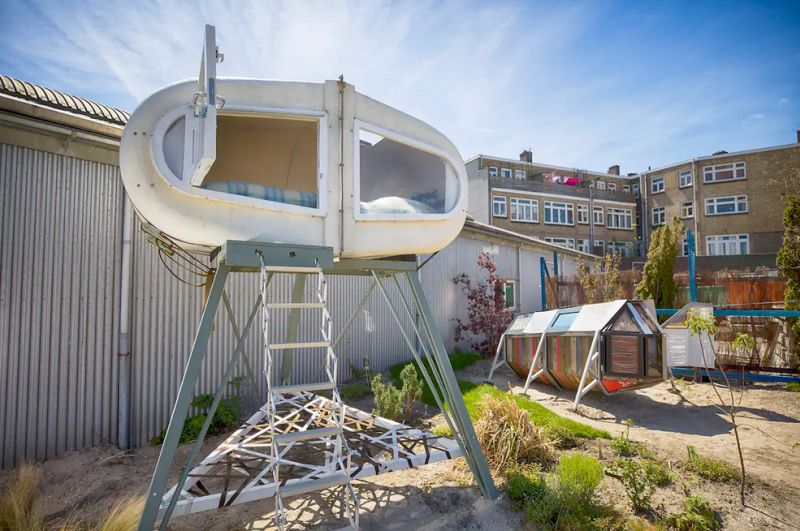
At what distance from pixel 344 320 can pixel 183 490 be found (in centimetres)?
543

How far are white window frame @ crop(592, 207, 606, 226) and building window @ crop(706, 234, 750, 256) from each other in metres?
6.69

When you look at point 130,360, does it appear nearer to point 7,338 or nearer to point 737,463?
point 7,338

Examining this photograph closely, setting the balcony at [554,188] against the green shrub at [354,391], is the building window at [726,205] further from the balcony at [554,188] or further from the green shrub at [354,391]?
the green shrub at [354,391]

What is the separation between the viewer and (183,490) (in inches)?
148

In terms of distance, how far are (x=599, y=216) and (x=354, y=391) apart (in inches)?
1180

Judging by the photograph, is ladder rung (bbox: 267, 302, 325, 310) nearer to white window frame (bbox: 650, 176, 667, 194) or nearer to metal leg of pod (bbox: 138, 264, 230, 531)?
metal leg of pod (bbox: 138, 264, 230, 531)

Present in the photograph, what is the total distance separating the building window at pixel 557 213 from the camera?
3089 centimetres

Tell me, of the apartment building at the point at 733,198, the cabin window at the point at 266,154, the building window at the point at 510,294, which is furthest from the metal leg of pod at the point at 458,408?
the apartment building at the point at 733,198

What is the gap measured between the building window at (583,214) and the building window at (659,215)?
551cm

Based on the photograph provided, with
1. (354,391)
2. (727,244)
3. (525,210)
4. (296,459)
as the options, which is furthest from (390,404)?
(727,244)

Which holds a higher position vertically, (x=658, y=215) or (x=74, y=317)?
(x=658, y=215)

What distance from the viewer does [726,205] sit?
28.7m

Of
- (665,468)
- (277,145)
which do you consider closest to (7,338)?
(277,145)

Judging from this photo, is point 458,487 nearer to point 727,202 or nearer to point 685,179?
point 727,202
